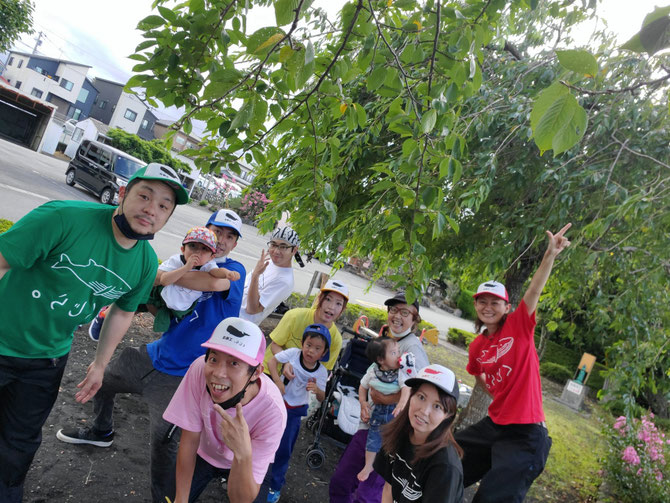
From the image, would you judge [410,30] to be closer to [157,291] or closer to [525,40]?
[157,291]

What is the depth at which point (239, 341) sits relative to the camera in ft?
6.81

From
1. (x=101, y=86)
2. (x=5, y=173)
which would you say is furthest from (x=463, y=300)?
(x=101, y=86)

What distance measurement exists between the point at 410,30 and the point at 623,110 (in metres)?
3.63

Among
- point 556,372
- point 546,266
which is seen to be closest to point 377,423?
point 546,266

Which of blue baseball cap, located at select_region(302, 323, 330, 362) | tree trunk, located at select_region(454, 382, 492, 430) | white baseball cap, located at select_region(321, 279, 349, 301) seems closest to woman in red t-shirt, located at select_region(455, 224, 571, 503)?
white baseball cap, located at select_region(321, 279, 349, 301)

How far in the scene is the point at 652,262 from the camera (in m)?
4.01

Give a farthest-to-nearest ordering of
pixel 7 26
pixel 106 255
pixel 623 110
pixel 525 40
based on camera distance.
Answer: pixel 7 26
pixel 525 40
pixel 623 110
pixel 106 255

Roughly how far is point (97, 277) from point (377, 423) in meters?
2.39

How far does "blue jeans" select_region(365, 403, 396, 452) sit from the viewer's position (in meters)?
3.35

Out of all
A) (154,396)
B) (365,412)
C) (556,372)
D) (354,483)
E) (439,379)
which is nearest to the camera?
(439,379)

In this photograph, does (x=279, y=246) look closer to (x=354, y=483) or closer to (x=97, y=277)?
(x=97, y=277)

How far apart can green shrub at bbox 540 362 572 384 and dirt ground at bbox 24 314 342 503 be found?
55.1 ft

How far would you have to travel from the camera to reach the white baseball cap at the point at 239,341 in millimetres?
2035

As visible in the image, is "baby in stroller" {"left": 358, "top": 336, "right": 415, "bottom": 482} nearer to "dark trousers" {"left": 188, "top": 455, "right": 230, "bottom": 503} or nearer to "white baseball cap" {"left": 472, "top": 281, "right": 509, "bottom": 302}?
"white baseball cap" {"left": 472, "top": 281, "right": 509, "bottom": 302}
